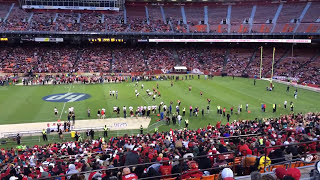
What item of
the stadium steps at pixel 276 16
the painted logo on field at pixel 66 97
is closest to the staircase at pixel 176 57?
the stadium steps at pixel 276 16

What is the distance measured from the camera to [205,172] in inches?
299

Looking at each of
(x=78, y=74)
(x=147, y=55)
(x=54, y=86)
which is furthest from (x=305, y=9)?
(x=54, y=86)

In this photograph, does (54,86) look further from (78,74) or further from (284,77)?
(284,77)

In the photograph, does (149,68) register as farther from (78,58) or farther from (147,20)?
(147,20)

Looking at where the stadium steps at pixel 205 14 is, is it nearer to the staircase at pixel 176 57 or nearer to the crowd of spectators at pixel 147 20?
the crowd of spectators at pixel 147 20

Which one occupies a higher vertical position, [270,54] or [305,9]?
[305,9]

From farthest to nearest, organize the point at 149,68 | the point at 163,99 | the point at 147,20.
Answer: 1. the point at 147,20
2. the point at 149,68
3. the point at 163,99

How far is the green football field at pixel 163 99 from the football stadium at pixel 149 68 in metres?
0.13

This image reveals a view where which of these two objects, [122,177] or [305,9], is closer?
[122,177]

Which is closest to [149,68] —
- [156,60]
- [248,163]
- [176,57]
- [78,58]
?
[156,60]

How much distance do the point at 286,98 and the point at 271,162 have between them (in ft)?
92.6

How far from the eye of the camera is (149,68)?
57.1 metres

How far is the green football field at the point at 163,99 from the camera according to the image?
26.9 m

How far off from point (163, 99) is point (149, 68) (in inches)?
965
